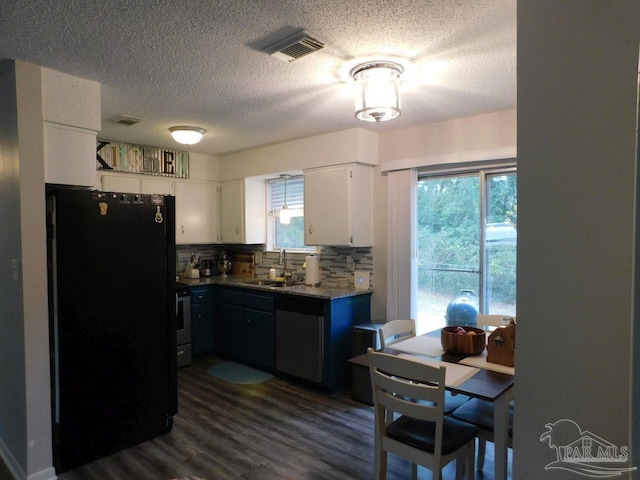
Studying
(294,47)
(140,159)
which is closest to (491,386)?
(294,47)

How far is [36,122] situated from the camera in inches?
91.0

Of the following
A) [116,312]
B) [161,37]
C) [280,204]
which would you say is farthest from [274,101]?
[280,204]

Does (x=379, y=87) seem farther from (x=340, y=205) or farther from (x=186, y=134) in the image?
(x=186, y=134)

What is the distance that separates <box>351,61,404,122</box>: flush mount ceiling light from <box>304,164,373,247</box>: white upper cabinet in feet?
4.93

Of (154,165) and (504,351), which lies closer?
(504,351)

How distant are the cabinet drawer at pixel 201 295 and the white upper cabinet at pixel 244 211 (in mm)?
706

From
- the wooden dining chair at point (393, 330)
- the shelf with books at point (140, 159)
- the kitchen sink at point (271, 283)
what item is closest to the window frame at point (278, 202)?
the kitchen sink at point (271, 283)

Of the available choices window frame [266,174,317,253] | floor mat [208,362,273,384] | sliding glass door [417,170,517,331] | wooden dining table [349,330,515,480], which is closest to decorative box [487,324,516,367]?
wooden dining table [349,330,515,480]

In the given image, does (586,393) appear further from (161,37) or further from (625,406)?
(161,37)

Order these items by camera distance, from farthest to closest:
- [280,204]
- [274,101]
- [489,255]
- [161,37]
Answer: [280,204]
[489,255]
[274,101]
[161,37]

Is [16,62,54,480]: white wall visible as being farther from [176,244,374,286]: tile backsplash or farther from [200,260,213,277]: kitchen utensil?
[200,260,213,277]: kitchen utensil

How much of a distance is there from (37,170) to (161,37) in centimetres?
110

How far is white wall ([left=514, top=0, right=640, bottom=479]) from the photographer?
91 centimetres

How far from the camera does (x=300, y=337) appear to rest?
3.77 metres
